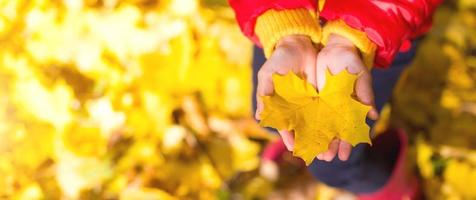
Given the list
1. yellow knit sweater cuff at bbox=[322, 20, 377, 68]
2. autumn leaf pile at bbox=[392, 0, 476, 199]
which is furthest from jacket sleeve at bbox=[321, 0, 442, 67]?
autumn leaf pile at bbox=[392, 0, 476, 199]

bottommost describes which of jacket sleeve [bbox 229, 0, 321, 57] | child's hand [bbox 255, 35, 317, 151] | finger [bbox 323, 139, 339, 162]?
finger [bbox 323, 139, 339, 162]

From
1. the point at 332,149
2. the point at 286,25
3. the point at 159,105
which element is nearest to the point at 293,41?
the point at 286,25

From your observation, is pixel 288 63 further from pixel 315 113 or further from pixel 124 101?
pixel 124 101

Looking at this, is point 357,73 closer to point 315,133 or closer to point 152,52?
point 315,133

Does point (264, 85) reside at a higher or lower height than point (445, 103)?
higher

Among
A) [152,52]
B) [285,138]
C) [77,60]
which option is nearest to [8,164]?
[77,60]

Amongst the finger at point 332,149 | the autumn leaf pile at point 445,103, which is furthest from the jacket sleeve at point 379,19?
the autumn leaf pile at point 445,103

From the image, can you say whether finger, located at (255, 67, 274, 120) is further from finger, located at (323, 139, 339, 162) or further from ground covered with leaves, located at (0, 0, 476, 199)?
ground covered with leaves, located at (0, 0, 476, 199)
